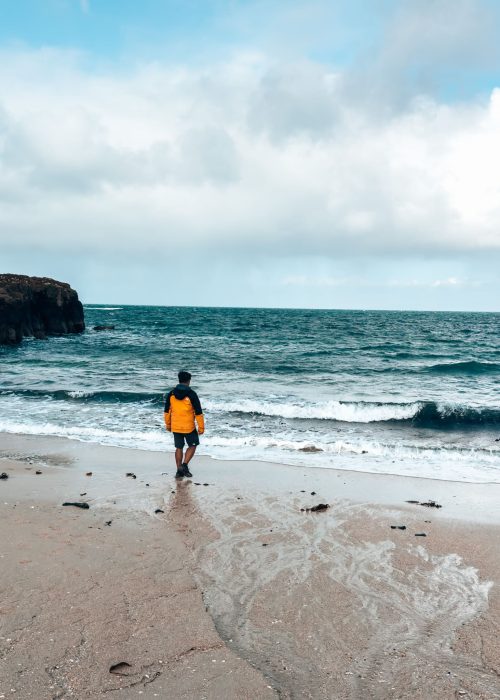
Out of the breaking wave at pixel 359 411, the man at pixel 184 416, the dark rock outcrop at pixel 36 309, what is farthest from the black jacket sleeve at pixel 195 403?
the dark rock outcrop at pixel 36 309

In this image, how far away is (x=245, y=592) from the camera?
4668mm

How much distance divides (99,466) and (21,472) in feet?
4.50

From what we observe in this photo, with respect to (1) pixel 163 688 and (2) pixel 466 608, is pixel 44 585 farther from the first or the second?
(2) pixel 466 608

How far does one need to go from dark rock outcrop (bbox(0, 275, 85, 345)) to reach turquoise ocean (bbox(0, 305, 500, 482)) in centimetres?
407

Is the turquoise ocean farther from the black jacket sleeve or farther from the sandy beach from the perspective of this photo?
the sandy beach

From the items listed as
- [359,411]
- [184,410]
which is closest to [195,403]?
[184,410]

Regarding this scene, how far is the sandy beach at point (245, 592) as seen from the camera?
3418 millimetres

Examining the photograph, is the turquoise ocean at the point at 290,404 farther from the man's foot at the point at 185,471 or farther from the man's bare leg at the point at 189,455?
the man's foot at the point at 185,471

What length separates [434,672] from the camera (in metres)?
3.54

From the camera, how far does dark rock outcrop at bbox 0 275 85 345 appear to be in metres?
37.4

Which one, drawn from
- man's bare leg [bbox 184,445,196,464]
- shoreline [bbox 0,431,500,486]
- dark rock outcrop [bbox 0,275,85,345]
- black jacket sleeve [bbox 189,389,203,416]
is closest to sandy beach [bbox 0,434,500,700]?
man's bare leg [bbox 184,445,196,464]

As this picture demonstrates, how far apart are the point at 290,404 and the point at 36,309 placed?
115 feet

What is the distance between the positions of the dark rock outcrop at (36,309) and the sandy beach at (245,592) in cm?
3248

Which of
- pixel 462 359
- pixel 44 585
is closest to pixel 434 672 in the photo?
Result: pixel 44 585
